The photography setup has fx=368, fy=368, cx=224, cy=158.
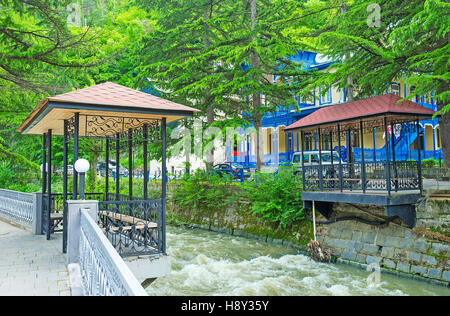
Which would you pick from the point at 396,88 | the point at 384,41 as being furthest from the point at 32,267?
the point at 396,88

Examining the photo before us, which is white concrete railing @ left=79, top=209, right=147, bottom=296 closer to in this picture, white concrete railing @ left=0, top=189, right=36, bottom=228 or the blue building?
white concrete railing @ left=0, top=189, right=36, bottom=228

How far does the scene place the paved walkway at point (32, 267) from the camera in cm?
547

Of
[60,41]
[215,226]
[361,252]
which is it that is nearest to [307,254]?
[361,252]

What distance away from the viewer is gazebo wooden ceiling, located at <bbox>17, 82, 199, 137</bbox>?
708 cm

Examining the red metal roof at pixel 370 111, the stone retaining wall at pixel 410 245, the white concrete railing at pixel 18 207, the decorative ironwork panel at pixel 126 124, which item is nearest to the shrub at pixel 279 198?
the stone retaining wall at pixel 410 245

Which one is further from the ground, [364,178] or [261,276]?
[364,178]

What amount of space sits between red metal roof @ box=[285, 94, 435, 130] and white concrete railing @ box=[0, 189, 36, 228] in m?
9.26

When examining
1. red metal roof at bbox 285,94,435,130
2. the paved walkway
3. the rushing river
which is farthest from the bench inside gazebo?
the paved walkway

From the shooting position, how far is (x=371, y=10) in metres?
12.7

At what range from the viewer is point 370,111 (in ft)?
35.8

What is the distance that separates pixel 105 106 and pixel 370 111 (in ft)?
25.0

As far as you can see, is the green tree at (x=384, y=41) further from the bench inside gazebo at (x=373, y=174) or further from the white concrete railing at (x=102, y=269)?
the white concrete railing at (x=102, y=269)

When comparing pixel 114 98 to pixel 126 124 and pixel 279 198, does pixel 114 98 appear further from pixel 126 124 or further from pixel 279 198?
pixel 279 198
